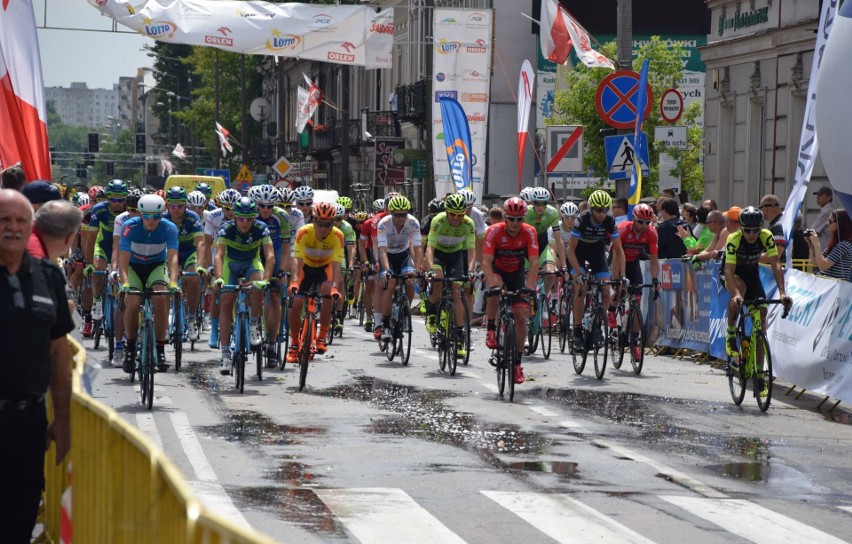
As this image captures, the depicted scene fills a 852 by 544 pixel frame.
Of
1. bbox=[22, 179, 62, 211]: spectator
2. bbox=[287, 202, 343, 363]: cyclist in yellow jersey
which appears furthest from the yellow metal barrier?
bbox=[287, 202, 343, 363]: cyclist in yellow jersey

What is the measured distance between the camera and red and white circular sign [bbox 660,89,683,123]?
23766 mm

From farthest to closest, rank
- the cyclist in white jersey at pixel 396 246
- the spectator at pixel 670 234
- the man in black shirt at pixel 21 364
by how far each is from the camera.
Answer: the spectator at pixel 670 234 < the cyclist in white jersey at pixel 396 246 < the man in black shirt at pixel 21 364

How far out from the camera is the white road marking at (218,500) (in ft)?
27.5

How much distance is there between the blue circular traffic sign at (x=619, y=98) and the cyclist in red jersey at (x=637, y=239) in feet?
11.0

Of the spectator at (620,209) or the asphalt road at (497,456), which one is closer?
the asphalt road at (497,456)

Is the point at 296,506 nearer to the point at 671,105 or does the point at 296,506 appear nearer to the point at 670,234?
the point at 670,234

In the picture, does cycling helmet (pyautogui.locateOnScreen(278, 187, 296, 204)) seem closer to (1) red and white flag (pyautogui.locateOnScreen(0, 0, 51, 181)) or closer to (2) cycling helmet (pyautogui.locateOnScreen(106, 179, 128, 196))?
(2) cycling helmet (pyautogui.locateOnScreen(106, 179, 128, 196))

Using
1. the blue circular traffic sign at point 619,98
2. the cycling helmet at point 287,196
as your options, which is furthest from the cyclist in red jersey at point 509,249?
the blue circular traffic sign at point 619,98

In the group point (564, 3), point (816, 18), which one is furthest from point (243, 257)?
point (564, 3)

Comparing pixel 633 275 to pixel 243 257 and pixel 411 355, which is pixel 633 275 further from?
pixel 243 257

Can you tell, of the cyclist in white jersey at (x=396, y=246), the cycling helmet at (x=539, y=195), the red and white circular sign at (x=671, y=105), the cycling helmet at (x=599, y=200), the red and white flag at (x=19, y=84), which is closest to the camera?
the red and white flag at (x=19, y=84)

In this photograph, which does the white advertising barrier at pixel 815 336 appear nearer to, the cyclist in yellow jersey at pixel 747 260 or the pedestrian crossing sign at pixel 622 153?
the cyclist in yellow jersey at pixel 747 260

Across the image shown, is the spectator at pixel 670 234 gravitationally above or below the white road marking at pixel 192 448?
above

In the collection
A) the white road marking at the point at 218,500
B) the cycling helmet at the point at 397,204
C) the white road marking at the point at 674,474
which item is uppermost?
the cycling helmet at the point at 397,204
